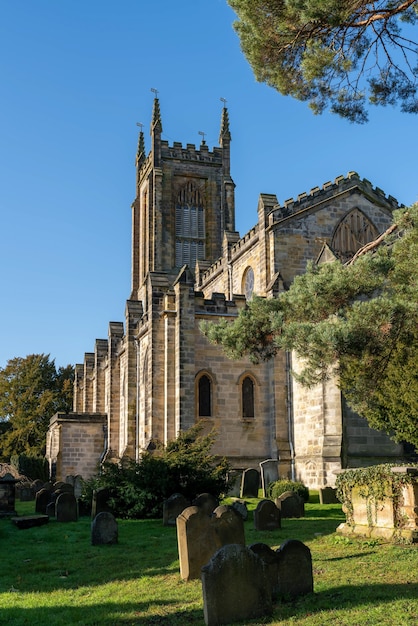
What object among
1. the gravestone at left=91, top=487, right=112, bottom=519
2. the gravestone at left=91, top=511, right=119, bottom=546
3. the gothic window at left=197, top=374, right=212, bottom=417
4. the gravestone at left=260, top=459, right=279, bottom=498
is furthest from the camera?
the gothic window at left=197, top=374, right=212, bottom=417

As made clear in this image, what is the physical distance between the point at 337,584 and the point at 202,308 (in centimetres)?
2083

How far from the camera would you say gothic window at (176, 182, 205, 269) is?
54938 mm

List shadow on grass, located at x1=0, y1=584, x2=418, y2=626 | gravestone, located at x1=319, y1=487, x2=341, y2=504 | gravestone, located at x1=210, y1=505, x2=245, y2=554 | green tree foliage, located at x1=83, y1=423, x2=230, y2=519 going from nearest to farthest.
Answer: shadow on grass, located at x1=0, y1=584, x2=418, y2=626
gravestone, located at x1=210, y1=505, x2=245, y2=554
green tree foliage, located at x1=83, y1=423, x2=230, y2=519
gravestone, located at x1=319, y1=487, x2=341, y2=504

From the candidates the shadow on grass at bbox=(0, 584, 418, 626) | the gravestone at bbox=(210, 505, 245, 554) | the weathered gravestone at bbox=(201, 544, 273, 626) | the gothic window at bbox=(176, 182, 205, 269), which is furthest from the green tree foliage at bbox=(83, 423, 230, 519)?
the gothic window at bbox=(176, 182, 205, 269)

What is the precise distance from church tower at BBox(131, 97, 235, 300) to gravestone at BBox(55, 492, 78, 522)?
35.5 meters

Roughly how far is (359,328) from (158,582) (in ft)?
17.2

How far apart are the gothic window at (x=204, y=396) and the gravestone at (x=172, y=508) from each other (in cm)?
1167

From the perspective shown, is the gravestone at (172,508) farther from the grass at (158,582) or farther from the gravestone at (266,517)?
the gravestone at (266,517)

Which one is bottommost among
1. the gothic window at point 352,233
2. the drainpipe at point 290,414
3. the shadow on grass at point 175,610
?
the shadow on grass at point 175,610

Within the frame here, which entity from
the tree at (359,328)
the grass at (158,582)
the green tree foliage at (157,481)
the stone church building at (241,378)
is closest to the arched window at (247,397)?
the stone church building at (241,378)

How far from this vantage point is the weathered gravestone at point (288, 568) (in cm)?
867

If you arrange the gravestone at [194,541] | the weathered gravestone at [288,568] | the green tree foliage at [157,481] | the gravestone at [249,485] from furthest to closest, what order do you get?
the gravestone at [249,485] < the green tree foliage at [157,481] < the gravestone at [194,541] < the weathered gravestone at [288,568]

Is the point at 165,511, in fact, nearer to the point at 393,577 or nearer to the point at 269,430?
the point at 393,577

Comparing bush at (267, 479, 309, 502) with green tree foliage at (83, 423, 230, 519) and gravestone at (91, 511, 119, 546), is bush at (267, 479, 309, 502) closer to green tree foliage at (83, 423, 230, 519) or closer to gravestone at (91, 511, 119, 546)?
green tree foliage at (83, 423, 230, 519)
